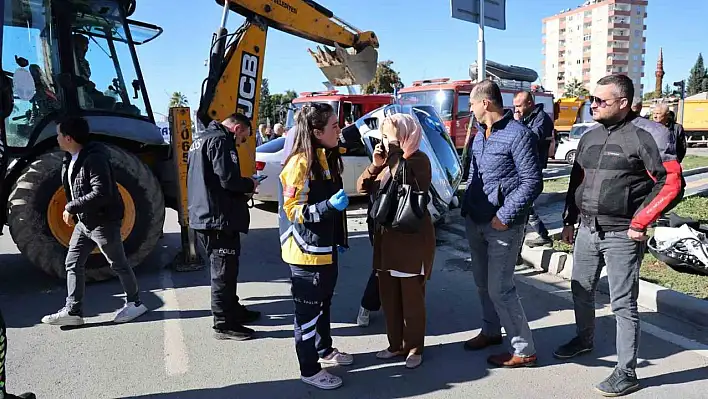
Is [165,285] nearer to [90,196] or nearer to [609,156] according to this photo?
[90,196]

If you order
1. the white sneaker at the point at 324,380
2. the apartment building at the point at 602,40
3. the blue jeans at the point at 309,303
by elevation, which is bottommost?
the white sneaker at the point at 324,380

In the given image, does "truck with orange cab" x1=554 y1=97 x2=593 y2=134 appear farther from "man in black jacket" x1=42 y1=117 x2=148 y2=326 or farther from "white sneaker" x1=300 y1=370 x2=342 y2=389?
"white sneaker" x1=300 y1=370 x2=342 y2=389

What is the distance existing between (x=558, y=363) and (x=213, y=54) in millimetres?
4586

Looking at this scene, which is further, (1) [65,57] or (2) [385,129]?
(1) [65,57]

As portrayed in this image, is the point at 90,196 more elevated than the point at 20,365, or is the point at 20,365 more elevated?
the point at 90,196

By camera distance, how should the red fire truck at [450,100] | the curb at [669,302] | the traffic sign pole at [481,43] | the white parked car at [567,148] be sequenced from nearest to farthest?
the curb at [669,302], the traffic sign pole at [481,43], the red fire truck at [450,100], the white parked car at [567,148]

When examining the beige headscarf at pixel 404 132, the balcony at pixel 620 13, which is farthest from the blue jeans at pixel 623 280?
the balcony at pixel 620 13

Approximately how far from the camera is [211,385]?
11.2ft

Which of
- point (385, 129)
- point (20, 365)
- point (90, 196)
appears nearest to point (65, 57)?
point (90, 196)

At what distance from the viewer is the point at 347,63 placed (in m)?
8.06

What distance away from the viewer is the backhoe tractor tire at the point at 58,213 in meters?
5.10

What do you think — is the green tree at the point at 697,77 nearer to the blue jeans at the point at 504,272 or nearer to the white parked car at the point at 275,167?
the white parked car at the point at 275,167

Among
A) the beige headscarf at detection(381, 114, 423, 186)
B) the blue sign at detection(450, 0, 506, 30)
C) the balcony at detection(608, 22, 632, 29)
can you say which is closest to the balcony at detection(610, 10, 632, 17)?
the balcony at detection(608, 22, 632, 29)

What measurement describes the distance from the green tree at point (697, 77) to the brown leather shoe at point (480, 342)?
7766 cm
